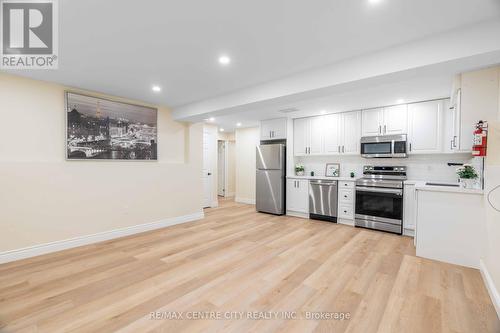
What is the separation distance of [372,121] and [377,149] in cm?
60

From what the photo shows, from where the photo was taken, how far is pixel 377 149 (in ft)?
14.8

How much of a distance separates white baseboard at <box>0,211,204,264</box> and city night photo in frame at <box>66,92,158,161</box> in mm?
1278

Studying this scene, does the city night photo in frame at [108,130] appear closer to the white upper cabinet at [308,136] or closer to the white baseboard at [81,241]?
the white baseboard at [81,241]

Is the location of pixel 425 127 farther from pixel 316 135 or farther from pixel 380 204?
pixel 316 135

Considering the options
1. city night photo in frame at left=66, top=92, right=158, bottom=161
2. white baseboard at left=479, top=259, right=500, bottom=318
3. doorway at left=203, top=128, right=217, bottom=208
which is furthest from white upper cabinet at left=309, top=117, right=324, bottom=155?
city night photo in frame at left=66, top=92, right=158, bottom=161

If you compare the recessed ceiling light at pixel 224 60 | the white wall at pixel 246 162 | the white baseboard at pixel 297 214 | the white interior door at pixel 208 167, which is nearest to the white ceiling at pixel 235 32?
the recessed ceiling light at pixel 224 60

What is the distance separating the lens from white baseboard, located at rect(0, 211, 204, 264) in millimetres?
3002

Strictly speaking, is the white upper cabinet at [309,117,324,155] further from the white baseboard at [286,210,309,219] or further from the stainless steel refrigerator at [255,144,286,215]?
the white baseboard at [286,210,309,219]

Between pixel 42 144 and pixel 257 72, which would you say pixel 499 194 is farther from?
pixel 42 144

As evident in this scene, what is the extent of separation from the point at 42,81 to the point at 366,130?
18.7 feet

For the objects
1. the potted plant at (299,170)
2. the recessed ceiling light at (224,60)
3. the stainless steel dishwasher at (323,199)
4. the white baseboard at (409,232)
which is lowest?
the white baseboard at (409,232)

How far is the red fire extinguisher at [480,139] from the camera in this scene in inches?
96.4

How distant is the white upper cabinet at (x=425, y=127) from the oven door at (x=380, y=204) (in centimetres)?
93

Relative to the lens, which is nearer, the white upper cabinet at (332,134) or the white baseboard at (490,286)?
the white baseboard at (490,286)
